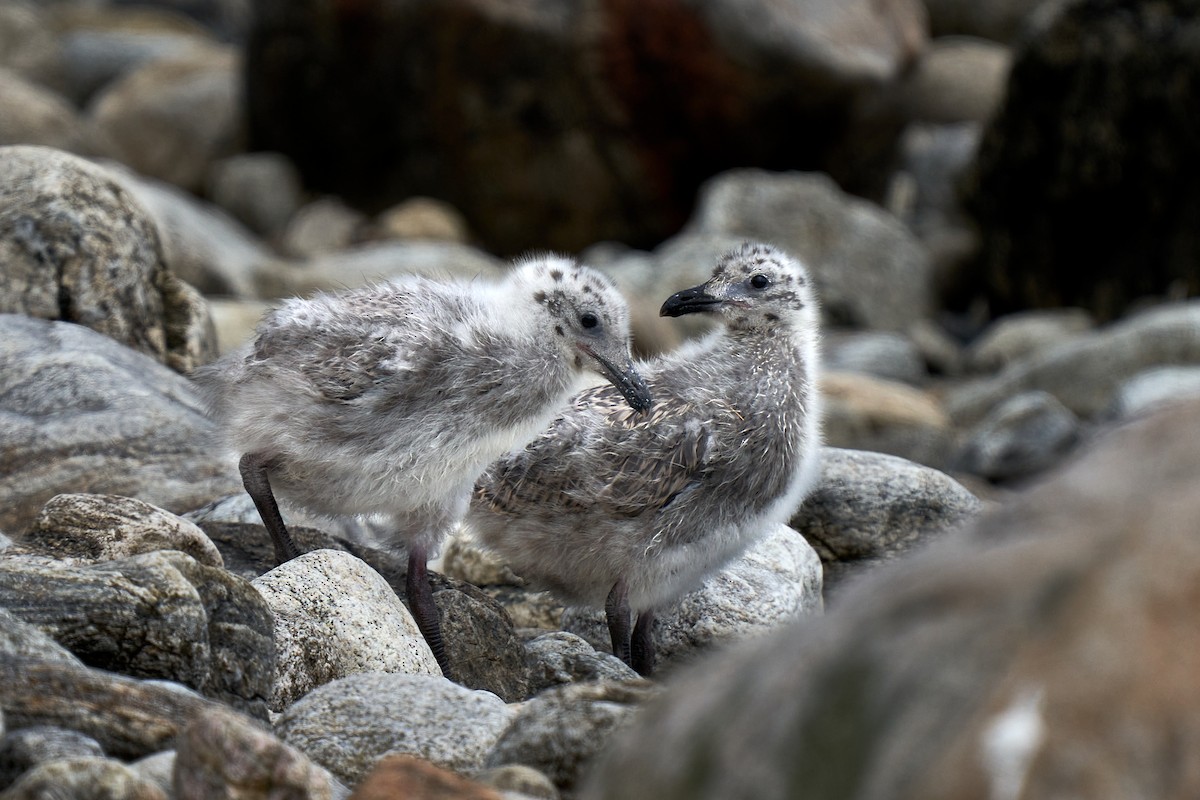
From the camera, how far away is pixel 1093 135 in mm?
17469

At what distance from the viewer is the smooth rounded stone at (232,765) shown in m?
3.35

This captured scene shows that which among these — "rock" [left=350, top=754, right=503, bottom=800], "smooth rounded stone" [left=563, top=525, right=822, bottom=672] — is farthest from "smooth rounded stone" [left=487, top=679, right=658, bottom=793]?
"smooth rounded stone" [left=563, top=525, right=822, bottom=672]

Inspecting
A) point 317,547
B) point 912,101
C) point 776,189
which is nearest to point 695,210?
point 776,189

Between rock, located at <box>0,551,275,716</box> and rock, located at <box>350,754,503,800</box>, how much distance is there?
44.4 inches

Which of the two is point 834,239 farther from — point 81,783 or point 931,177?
point 81,783

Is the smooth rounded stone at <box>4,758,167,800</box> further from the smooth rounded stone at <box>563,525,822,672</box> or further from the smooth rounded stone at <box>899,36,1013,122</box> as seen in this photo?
the smooth rounded stone at <box>899,36,1013,122</box>

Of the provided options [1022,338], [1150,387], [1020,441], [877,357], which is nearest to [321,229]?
[877,357]

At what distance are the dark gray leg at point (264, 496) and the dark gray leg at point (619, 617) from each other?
1.11 m

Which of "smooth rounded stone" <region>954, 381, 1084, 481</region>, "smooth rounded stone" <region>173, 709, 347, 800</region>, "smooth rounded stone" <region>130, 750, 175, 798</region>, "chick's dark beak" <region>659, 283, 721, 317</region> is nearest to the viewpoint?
"smooth rounded stone" <region>173, 709, 347, 800</region>

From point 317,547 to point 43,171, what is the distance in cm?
254

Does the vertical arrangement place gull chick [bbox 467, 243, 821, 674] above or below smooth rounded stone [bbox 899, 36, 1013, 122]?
above

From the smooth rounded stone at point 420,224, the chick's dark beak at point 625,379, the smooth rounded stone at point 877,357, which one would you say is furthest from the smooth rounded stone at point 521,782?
the smooth rounded stone at point 420,224

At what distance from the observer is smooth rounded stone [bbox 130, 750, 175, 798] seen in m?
3.46

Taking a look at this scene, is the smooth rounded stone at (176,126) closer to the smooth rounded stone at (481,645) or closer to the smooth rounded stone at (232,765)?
the smooth rounded stone at (481,645)
